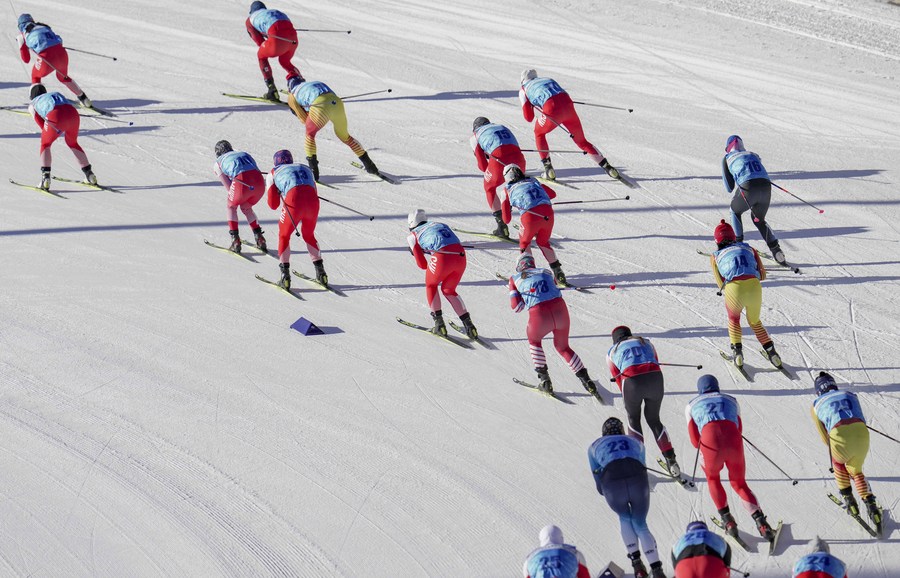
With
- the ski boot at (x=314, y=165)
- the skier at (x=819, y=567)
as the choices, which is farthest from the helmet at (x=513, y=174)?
the skier at (x=819, y=567)

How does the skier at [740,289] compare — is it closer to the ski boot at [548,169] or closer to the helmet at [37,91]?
the ski boot at [548,169]

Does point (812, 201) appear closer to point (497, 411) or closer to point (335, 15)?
point (497, 411)

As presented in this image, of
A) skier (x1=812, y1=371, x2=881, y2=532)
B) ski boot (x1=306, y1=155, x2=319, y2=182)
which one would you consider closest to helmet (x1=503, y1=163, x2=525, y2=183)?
ski boot (x1=306, y1=155, x2=319, y2=182)

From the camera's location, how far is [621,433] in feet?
28.6

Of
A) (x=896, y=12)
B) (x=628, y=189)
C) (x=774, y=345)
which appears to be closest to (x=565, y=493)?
(x=774, y=345)

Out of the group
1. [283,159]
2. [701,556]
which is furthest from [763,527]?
[283,159]

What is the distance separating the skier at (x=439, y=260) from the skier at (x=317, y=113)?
3.62m

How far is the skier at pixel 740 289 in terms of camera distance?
11023 mm

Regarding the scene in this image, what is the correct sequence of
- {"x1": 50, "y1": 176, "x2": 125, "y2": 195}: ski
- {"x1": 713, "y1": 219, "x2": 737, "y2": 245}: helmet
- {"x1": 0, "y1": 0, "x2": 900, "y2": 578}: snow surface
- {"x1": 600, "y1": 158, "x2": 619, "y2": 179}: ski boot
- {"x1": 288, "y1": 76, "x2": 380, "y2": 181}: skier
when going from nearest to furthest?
1. {"x1": 0, "y1": 0, "x2": 900, "y2": 578}: snow surface
2. {"x1": 713, "y1": 219, "x2": 737, "y2": 245}: helmet
3. {"x1": 288, "y1": 76, "x2": 380, "y2": 181}: skier
4. {"x1": 50, "y1": 176, "x2": 125, "y2": 195}: ski
5. {"x1": 600, "y1": 158, "x2": 619, "y2": 179}: ski boot

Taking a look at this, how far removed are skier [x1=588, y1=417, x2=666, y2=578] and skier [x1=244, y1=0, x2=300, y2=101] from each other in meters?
9.59

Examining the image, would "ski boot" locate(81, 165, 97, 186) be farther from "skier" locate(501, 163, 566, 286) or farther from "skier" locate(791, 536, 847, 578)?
"skier" locate(791, 536, 847, 578)

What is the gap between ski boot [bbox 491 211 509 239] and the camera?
13.7m

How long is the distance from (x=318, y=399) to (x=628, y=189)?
623 cm

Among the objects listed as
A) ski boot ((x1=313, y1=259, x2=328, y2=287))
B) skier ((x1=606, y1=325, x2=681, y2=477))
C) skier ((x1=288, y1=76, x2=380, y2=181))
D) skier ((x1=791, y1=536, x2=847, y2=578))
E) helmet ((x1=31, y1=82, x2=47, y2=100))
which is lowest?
helmet ((x1=31, y1=82, x2=47, y2=100))
